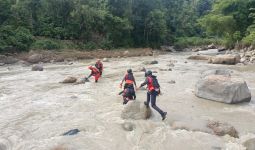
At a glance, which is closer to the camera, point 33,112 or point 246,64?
point 33,112

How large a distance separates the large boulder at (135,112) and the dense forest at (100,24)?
2870 cm

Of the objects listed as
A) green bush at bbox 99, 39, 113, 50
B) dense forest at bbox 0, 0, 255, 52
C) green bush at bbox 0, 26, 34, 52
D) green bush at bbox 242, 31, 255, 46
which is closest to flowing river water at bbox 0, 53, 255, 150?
green bush at bbox 0, 26, 34, 52

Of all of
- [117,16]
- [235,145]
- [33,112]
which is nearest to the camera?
[235,145]

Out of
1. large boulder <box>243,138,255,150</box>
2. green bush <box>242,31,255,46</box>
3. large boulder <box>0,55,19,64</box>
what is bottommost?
large boulder <box>243,138,255,150</box>

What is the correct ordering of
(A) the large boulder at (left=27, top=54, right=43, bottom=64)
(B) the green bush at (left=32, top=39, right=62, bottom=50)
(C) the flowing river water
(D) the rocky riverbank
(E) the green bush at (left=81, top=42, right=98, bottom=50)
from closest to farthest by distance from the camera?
(C) the flowing river water
(D) the rocky riverbank
(A) the large boulder at (left=27, top=54, right=43, bottom=64)
(B) the green bush at (left=32, top=39, right=62, bottom=50)
(E) the green bush at (left=81, top=42, right=98, bottom=50)

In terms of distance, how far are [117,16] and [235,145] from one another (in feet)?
161

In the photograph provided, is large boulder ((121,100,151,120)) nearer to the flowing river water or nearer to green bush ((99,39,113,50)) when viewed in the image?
the flowing river water

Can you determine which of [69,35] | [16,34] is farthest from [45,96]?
[69,35]

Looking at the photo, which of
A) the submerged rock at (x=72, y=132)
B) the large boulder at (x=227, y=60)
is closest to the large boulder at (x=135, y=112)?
the submerged rock at (x=72, y=132)

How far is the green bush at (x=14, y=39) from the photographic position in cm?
3659

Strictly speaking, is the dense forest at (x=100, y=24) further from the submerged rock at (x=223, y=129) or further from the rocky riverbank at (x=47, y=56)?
the submerged rock at (x=223, y=129)

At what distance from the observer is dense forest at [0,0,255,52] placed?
41062 mm

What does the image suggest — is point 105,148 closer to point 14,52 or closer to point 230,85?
point 230,85

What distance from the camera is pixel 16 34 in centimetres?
3962
